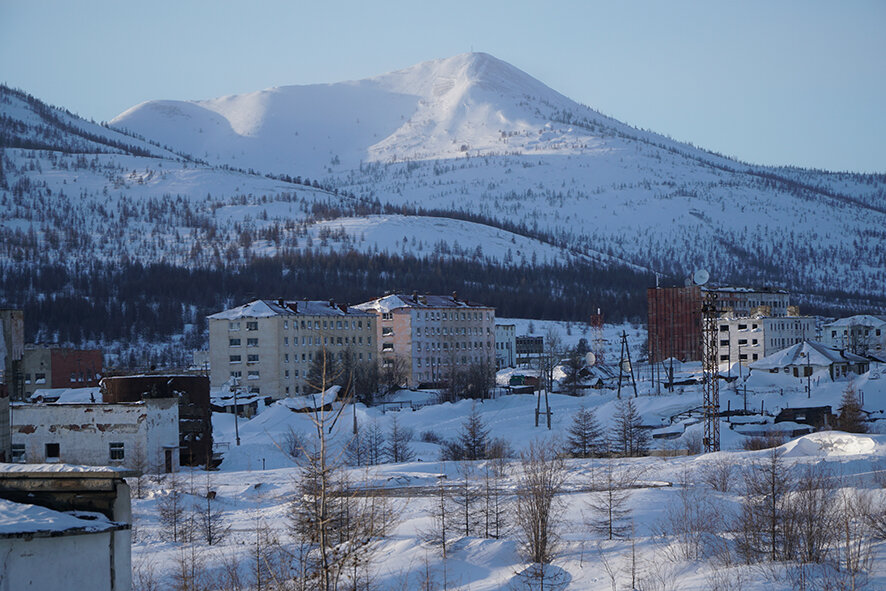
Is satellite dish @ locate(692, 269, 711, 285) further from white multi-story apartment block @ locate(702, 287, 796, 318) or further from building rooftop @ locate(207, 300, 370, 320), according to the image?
white multi-story apartment block @ locate(702, 287, 796, 318)

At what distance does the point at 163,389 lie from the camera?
40.9 meters

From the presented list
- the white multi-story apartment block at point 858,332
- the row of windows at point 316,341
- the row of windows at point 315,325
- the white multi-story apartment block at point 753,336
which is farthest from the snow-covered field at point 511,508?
the white multi-story apartment block at point 858,332

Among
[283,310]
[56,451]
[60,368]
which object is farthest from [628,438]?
[60,368]

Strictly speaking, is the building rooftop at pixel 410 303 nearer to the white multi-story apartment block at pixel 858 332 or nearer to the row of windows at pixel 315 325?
the row of windows at pixel 315 325

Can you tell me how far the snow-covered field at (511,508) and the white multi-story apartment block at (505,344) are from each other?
5127 centimetres

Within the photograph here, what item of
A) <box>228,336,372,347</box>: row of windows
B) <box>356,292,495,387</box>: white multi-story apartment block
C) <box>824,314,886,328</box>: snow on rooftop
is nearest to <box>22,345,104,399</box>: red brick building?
<box>228,336,372,347</box>: row of windows

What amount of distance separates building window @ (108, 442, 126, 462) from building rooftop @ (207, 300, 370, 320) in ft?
124

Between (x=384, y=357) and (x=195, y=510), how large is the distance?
56931 mm

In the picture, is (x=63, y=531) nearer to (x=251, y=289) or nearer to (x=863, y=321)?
(x=863, y=321)

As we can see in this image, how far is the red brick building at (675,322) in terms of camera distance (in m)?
102

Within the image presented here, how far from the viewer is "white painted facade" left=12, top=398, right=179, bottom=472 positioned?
37.4m

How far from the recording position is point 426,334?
280 feet

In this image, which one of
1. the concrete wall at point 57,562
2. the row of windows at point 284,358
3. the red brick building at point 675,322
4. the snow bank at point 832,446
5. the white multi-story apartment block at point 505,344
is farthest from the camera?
the white multi-story apartment block at point 505,344

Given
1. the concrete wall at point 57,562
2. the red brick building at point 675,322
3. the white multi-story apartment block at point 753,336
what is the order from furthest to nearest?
the red brick building at point 675,322
the white multi-story apartment block at point 753,336
the concrete wall at point 57,562
